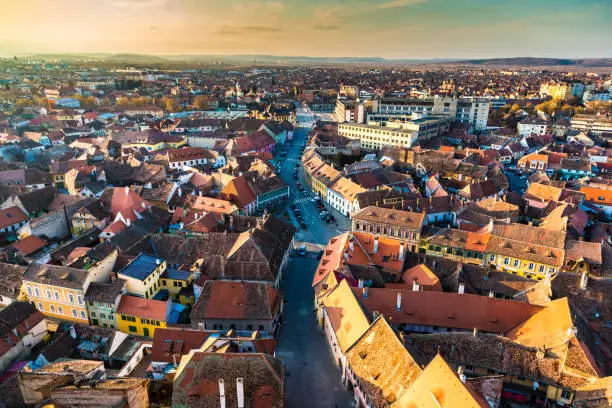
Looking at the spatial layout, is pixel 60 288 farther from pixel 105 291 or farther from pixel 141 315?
pixel 141 315

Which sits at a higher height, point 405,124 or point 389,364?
point 405,124

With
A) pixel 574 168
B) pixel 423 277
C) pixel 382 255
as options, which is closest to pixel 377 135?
pixel 574 168

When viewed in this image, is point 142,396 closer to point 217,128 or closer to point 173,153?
point 173,153

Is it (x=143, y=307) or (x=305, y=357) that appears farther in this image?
(x=143, y=307)

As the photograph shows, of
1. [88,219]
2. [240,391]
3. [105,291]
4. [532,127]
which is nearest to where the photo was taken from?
[240,391]

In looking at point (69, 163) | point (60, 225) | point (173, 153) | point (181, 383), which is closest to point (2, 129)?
point (69, 163)

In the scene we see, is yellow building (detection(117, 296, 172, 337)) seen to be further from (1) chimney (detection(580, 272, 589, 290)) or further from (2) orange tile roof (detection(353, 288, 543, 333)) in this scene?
(1) chimney (detection(580, 272, 589, 290))
